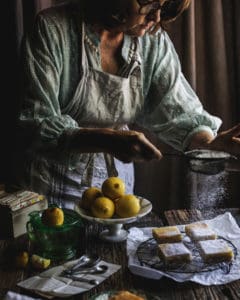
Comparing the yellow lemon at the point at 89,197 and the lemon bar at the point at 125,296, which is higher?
the yellow lemon at the point at 89,197

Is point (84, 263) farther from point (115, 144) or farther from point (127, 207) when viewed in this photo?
point (115, 144)

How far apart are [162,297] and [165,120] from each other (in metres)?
0.85

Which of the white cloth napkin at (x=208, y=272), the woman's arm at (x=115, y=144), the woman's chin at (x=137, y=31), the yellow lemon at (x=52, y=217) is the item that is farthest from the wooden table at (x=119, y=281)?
the woman's chin at (x=137, y=31)

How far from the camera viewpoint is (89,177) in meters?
1.81

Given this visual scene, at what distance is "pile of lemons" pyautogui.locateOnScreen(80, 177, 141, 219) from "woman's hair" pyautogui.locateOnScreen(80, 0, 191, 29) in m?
0.53

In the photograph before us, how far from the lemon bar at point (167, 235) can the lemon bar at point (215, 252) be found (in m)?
0.09

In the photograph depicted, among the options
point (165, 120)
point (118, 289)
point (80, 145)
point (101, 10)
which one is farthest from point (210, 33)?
point (118, 289)

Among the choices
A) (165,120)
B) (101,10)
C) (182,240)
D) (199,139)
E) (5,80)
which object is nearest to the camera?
(182,240)

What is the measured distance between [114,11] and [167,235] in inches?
28.5

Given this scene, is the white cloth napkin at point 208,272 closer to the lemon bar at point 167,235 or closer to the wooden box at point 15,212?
the lemon bar at point 167,235

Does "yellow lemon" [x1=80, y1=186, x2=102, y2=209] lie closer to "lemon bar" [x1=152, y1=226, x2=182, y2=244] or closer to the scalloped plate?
the scalloped plate

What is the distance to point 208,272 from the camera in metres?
1.26

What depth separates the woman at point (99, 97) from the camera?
1490mm

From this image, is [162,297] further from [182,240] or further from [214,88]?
[214,88]
